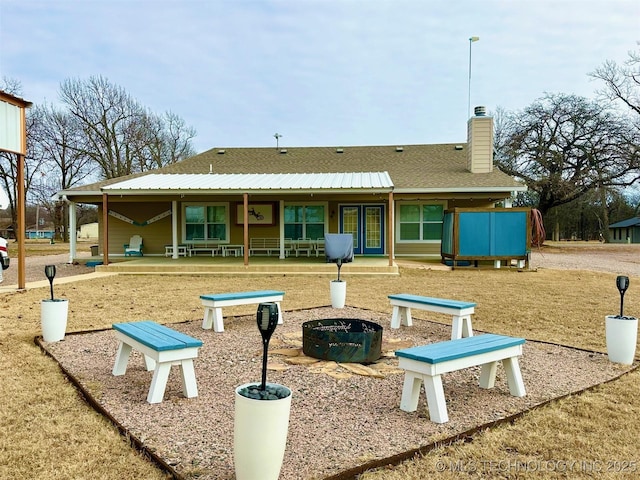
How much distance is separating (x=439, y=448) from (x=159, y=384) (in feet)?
6.98

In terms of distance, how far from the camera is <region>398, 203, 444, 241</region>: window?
1683 centimetres

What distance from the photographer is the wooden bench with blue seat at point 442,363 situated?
11.1 ft

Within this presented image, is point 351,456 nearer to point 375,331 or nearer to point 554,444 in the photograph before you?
point 554,444

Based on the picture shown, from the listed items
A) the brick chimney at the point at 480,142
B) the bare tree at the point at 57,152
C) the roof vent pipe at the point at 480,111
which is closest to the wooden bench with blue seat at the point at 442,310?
the brick chimney at the point at 480,142

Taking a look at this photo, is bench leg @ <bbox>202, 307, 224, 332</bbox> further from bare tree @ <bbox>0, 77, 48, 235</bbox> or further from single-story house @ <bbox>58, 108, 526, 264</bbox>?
bare tree @ <bbox>0, 77, 48, 235</bbox>

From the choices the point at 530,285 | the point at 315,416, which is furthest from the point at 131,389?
the point at 530,285

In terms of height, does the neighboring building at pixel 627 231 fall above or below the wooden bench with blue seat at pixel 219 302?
above

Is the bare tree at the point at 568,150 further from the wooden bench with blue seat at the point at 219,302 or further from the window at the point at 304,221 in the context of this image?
the wooden bench with blue seat at the point at 219,302

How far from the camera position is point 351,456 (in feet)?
9.27

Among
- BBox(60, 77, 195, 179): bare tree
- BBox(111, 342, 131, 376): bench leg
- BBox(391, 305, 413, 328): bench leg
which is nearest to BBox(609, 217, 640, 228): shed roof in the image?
BBox(60, 77, 195, 179): bare tree

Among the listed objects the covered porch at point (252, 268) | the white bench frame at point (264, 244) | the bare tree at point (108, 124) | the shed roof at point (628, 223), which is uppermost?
the bare tree at point (108, 124)

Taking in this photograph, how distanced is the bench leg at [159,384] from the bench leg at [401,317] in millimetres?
3664

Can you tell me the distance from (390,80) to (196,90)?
15122 mm

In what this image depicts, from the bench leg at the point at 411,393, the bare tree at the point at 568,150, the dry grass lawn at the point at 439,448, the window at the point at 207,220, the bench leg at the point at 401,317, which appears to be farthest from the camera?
the bare tree at the point at 568,150
